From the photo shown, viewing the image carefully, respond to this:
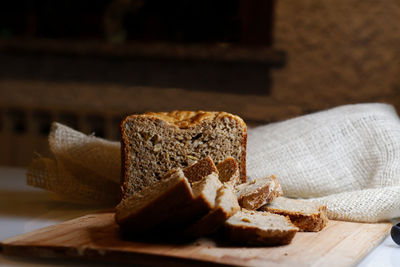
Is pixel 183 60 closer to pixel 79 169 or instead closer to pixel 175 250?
pixel 79 169

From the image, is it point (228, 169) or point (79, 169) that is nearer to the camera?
point (228, 169)

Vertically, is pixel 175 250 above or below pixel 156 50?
below

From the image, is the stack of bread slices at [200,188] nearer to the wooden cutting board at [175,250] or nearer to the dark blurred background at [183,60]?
the wooden cutting board at [175,250]

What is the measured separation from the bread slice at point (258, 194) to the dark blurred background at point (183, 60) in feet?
5.82

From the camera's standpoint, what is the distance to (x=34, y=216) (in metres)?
1.74

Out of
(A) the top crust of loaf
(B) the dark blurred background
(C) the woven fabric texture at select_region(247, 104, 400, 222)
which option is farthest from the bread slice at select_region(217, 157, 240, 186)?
(B) the dark blurred background

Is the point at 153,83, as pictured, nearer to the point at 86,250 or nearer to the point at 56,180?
the point at 56,180

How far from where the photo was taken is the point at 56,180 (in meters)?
1.92

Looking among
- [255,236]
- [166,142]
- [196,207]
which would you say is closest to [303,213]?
[255,236]

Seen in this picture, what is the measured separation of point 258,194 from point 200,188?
0.24m

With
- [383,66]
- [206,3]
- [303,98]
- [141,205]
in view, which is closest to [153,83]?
[206,3]

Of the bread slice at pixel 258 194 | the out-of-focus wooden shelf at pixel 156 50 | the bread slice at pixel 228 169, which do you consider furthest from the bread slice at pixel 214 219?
the out-of-focus wooden shelf at pixel 156 50

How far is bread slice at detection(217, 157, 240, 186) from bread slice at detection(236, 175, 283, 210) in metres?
0.07

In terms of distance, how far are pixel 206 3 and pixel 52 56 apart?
1.25 m
